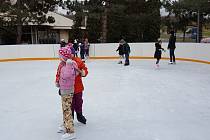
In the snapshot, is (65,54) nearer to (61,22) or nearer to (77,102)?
(77,102)

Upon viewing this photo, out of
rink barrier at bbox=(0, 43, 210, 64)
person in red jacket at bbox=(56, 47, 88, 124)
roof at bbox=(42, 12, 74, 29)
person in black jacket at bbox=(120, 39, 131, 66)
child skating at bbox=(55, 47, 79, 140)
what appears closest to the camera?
child skating at bbox=(55, 47, 79, 140)

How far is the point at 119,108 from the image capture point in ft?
22.8

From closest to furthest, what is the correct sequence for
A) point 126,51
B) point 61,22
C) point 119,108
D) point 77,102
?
point 77,102 → point 119,108 → point 126,51 → point 61,22

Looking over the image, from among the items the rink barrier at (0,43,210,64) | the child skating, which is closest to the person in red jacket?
the child skating

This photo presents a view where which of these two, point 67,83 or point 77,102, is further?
point 77,102

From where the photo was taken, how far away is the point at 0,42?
31.6 metres

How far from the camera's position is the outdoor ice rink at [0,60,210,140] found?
5.30 m

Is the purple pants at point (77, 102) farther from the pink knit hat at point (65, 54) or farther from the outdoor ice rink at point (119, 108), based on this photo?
the pink knit hat at point (65, 54)

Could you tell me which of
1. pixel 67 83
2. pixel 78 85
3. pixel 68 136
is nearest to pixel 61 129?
pixel 68 136

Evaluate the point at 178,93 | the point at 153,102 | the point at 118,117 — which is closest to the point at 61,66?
the point at 118,117

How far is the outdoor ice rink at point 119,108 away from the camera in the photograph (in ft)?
17.4

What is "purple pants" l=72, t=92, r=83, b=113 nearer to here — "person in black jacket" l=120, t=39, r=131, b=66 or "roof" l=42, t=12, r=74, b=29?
"person in black jacket" l=120, t=39, r=131, b=66

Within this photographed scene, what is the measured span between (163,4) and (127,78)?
20993 millimetres

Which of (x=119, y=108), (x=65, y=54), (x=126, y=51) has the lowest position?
(x=119, y=108)
